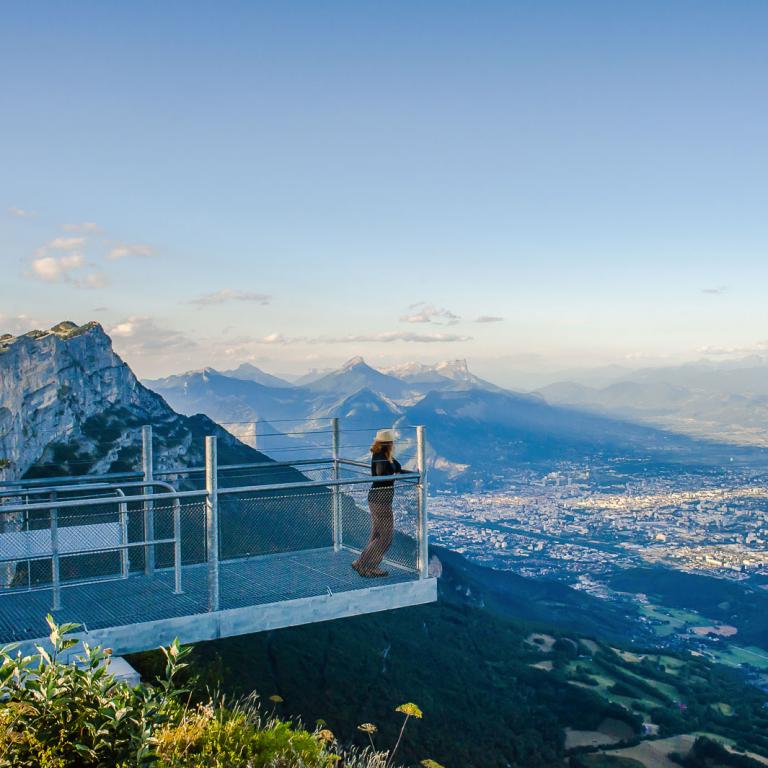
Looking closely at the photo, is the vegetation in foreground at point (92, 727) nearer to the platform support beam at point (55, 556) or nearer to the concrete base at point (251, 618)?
the concrete base at point (251, 618)

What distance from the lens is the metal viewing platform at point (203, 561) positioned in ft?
31.2

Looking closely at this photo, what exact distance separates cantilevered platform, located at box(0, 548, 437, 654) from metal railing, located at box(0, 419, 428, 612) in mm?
121

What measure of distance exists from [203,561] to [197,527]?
6.94ft

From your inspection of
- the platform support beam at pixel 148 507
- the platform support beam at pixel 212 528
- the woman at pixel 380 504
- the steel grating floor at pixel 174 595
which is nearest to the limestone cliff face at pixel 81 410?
the platform support beam at pixel 148 507

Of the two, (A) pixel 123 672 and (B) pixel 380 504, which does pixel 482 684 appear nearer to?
(B) pixel 380 504

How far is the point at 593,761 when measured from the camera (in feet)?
233

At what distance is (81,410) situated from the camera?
10356 centimetres

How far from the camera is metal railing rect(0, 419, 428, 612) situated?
31.8ft

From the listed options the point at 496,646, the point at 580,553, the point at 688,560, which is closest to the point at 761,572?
the point at 688,560

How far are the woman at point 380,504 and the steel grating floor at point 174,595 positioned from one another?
0.27 m

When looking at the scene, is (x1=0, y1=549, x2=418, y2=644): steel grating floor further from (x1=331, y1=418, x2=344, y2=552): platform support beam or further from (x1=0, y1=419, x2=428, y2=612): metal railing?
(x1=331, y1=418, x2=344, y2=552): platform support beam

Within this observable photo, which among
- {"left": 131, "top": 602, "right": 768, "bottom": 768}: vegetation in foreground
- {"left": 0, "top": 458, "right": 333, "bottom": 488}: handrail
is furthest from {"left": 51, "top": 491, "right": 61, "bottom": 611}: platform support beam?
{"left": 131, "top": 602, "right": 768, "bottom": 768}: vegetation in foreground

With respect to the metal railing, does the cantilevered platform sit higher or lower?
lower

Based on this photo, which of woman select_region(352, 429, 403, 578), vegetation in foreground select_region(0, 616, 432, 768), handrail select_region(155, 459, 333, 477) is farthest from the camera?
handrail select_region(155, 459, 333, 477)
